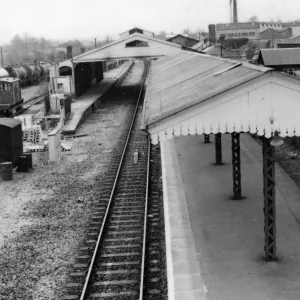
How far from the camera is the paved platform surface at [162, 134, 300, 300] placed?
7625 mm

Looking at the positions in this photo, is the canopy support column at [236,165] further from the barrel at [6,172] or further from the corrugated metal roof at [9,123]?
the corrugated metal roof at [9,123]

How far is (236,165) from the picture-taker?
11.9 metres

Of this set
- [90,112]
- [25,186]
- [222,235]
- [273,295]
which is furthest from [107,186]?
[90,112]

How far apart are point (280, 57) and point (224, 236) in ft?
79.8

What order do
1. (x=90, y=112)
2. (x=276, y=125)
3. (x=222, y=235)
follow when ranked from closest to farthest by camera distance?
(x=276, y=125), (x=222, y=235), (x=90, y=112)

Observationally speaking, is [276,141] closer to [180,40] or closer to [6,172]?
[6,172]

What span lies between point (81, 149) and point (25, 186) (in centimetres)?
584

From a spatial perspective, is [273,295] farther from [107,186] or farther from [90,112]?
[90,112]

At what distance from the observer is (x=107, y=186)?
15.3 m

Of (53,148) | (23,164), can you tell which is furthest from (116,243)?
(53,148)

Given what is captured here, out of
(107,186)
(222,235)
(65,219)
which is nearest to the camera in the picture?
(222,235)

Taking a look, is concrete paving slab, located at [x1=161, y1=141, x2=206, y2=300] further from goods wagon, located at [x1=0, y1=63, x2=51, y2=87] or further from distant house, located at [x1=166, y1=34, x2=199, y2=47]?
distant house, located at [x1=166, y1=34, x2=199, y2=47]

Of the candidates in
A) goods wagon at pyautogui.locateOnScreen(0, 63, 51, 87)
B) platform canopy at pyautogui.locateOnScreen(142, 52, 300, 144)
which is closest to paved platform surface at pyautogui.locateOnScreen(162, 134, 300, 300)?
platform canopy at pyautogui.locateOnScreen(142, 52, 300, 144)

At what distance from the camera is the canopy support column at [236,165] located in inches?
456
